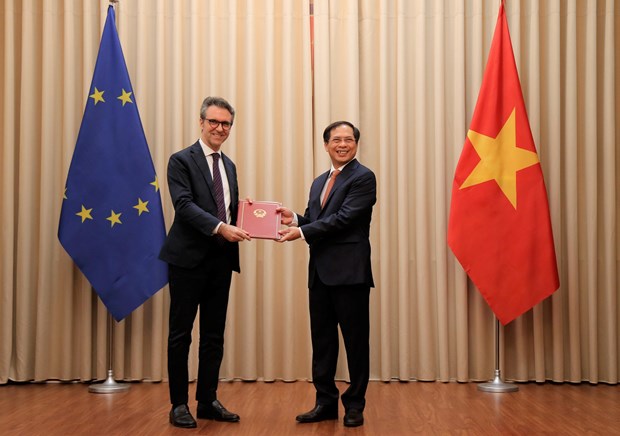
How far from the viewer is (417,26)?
17.2 feet

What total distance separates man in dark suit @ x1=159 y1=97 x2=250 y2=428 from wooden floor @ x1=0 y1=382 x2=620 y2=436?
216 millimetres

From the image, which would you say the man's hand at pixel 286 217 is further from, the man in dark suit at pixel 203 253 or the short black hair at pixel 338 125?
the short black hair at pixel 338 125

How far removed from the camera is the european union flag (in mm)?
4879

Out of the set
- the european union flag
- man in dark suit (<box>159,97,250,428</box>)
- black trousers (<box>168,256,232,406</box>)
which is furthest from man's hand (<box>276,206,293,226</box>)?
the european union flag

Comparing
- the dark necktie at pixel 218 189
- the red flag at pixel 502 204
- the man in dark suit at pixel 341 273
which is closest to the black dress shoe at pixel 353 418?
the man in dark suit at pixel 341 273

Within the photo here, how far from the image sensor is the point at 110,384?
492cm

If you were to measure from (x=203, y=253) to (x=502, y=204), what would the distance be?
2077 millimetres

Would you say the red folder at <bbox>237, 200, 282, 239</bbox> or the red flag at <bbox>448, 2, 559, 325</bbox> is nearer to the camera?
the red folder at <bbox>237, 200, 282, 239</bbox>

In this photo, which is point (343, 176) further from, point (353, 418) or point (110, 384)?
point (110, 384)

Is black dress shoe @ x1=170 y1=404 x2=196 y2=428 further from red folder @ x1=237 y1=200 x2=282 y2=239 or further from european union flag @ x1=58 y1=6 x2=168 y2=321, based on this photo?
european union flag @ x1=58 y1=6 x2=168 y2=321

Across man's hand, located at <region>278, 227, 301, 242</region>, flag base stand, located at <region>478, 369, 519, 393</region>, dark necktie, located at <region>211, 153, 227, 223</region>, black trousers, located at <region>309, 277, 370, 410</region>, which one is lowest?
flag base stand, located at <region>478, 369, 519, 393</region>

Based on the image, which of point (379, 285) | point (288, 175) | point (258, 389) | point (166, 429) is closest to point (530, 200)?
point (379, 285)

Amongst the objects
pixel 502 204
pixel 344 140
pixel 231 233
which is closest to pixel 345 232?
pixel 344 140

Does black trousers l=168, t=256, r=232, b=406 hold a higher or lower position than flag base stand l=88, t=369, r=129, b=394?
higher
